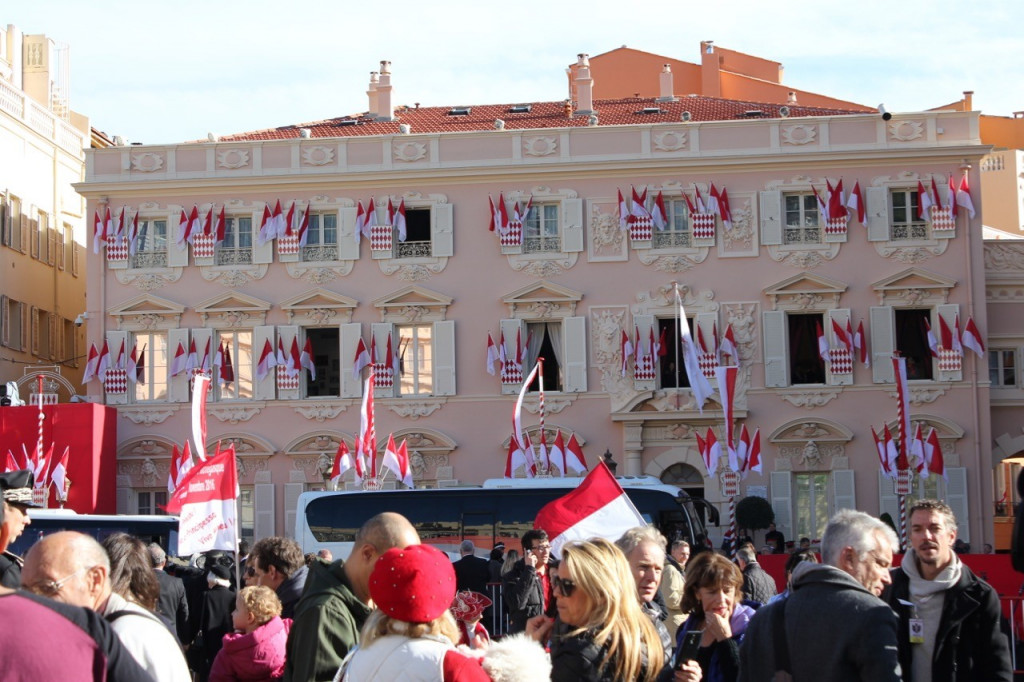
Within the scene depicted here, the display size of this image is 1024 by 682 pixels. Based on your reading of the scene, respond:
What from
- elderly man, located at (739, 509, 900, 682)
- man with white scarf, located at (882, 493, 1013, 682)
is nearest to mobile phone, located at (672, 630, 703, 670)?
elderly man, located at (739, 509, 900, 682)

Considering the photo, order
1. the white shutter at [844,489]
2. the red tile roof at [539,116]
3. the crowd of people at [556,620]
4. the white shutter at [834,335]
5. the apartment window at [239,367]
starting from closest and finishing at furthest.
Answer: the crowd of people at [556,620] → the white shutter at [844,489] → the white shutter at [834,335] → the apartment window at [239,367] → the red tile roof at [539,116]

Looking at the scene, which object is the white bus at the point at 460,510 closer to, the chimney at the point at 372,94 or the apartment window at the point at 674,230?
the apartment window at the point at 674,230

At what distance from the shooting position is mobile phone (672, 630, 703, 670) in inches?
279

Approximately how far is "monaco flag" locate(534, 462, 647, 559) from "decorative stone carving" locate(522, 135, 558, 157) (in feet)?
86.1

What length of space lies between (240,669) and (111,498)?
2925 cm

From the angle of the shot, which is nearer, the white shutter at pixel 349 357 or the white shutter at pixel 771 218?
the white shutter at pixel 771 218

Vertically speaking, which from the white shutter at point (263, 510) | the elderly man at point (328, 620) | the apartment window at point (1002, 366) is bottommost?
the white shutter at point (263, 510)

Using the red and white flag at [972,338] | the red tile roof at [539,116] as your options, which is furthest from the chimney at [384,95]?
the red and white flag at [972,338]

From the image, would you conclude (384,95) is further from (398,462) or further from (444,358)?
(398,462)

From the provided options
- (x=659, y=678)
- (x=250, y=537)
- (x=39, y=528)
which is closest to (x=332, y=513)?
(x=39, y=528)

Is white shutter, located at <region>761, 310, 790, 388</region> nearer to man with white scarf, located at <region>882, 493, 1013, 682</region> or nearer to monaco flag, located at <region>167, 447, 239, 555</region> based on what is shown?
monaco flag, located at <region>167, 447, 239, 555</region>

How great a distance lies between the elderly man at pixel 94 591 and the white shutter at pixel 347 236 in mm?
31816

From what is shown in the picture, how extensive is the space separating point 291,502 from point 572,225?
9156mm

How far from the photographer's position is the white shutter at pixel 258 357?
123ft
